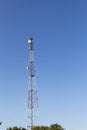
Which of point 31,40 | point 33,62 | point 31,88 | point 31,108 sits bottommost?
point 31,108

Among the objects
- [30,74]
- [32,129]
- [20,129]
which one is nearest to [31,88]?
[30,74]

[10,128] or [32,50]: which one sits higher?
[32,50]

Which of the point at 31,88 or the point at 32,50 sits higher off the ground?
the point at 32,50

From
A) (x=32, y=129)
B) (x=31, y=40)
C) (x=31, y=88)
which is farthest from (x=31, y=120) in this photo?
(x=31, y=40)

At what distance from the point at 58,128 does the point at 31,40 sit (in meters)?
62.4

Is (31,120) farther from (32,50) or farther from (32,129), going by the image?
(32,50)

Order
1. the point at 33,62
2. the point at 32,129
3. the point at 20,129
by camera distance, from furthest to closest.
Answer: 1. the point at 20,129
2. the point at 33,62
3. the point at 32,129

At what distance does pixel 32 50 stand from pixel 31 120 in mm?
15527

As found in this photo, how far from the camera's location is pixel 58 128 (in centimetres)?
12119

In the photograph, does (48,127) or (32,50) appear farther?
(48,127)

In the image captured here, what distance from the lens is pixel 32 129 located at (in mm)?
62344

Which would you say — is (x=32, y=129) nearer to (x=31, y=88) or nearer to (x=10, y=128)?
(x=31, y=88)

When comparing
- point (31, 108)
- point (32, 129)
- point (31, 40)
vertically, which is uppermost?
point (31, 40)

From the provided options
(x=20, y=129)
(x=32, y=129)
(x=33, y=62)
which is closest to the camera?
(x=32, y=129)
